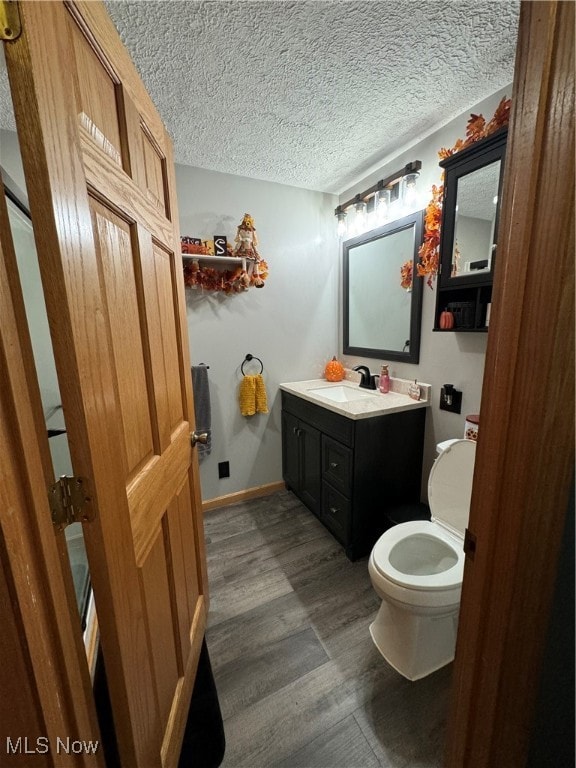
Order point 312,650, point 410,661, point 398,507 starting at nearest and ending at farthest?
point 410,661 < point 312,650 < point 398,507

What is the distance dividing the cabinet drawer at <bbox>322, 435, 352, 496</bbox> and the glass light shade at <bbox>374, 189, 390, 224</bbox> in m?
1.45

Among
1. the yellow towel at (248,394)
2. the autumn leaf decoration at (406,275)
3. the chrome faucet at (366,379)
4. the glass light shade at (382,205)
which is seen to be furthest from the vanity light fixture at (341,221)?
the yellow towel at (248,394)

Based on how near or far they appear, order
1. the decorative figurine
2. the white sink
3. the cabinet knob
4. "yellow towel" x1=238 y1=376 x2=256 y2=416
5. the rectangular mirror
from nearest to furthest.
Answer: the cabinet knob
the rectangular mirror
the decorative figurine
the white sink
"yellow towel" x1=238 y1=376 x2=256 y2=416

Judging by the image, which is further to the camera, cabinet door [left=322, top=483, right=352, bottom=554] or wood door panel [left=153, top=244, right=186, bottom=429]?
cabinet door [left=322, top=483, right=352, bottom=554]

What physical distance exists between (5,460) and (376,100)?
6.02ft

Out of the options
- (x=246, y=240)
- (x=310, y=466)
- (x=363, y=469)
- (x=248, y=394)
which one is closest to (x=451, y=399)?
(x=363, y=469)

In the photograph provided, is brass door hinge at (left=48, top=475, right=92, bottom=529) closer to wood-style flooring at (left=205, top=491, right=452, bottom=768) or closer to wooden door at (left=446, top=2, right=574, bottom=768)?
wooden door at (left=446, top=2, right=574, bottom=768)

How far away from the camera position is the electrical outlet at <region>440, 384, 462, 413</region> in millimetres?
1637

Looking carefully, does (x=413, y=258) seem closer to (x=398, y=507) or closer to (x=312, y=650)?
(x=398, y=507)

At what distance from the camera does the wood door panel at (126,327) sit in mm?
628

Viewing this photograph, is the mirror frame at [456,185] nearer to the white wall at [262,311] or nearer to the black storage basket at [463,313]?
the black storage basket at [463,313]

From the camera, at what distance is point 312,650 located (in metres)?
1.30

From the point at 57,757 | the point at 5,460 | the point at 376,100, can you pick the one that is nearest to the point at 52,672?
the point at 57,757

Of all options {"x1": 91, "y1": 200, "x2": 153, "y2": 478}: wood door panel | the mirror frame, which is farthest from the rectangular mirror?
{"x1": 91, "y1": 200, "x2": 153, "y2": 478}: wood door panel
